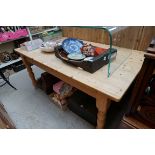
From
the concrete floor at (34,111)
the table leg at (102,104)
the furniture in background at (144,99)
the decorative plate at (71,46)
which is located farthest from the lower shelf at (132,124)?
the decorative plate at (71,46)

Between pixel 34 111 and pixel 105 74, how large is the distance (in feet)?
3.35

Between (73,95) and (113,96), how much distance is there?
703 millimetres

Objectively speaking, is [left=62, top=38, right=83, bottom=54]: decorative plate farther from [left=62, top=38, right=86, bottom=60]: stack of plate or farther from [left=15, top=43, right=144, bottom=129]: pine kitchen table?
[left=15, top=43, right=144, bottom=129]: pine kitchen table

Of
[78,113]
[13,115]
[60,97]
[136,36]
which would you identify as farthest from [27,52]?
[136,36]

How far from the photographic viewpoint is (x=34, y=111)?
1531 millimetres

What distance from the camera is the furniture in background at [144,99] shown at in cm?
60

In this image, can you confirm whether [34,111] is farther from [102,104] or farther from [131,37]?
[131,37]

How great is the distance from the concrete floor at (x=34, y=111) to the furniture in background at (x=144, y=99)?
59cm

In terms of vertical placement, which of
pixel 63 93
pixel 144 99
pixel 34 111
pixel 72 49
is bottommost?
pixel 34 111

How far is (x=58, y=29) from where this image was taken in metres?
1.83

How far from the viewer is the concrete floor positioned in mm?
1366

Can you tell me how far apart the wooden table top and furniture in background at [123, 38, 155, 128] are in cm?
10

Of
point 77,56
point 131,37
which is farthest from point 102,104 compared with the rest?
point 131,37
